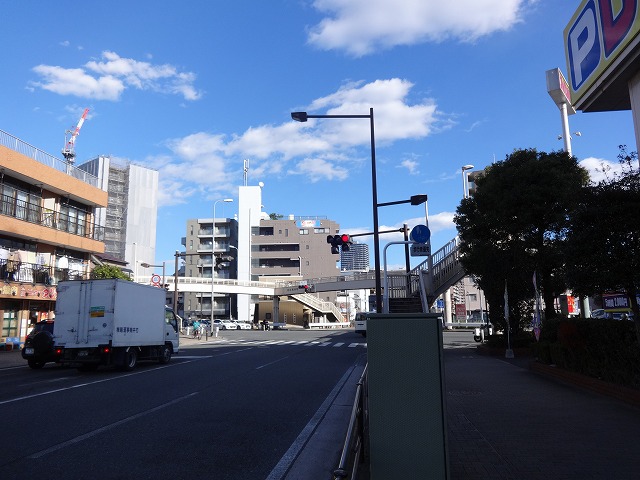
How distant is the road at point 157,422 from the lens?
5703 mm

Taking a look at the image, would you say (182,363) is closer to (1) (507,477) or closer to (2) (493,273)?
(2) (493,273)

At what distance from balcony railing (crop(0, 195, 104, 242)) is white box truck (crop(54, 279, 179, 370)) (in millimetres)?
11521

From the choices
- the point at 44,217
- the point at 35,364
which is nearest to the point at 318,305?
the point at 44,217

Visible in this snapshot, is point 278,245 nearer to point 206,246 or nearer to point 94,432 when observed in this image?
point 206,246

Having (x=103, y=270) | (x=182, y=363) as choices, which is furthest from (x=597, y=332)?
(x=103, y=270)

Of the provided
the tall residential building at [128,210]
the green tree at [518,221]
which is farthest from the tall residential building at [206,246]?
the green tree at [518,221]

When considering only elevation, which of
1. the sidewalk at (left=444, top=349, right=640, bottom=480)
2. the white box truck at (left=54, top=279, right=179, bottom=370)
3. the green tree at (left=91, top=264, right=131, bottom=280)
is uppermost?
the green tree at (left=91, top=264, right=131, bottom=280)

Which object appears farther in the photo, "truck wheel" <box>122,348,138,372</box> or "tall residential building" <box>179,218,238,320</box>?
"tall residential building" <box>179,218,238,320</box>

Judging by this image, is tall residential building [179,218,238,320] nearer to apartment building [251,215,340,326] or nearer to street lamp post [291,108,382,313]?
apartment building [251,215,340,326]

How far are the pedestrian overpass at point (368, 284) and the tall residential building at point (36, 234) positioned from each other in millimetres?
7046

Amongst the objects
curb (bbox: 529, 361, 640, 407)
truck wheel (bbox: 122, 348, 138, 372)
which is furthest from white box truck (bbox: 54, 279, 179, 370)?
curb (bbox: 529, 361, 640, 407)

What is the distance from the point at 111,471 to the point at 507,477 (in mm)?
4313

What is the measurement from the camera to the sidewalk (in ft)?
16.8

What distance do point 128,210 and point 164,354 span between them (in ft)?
234
